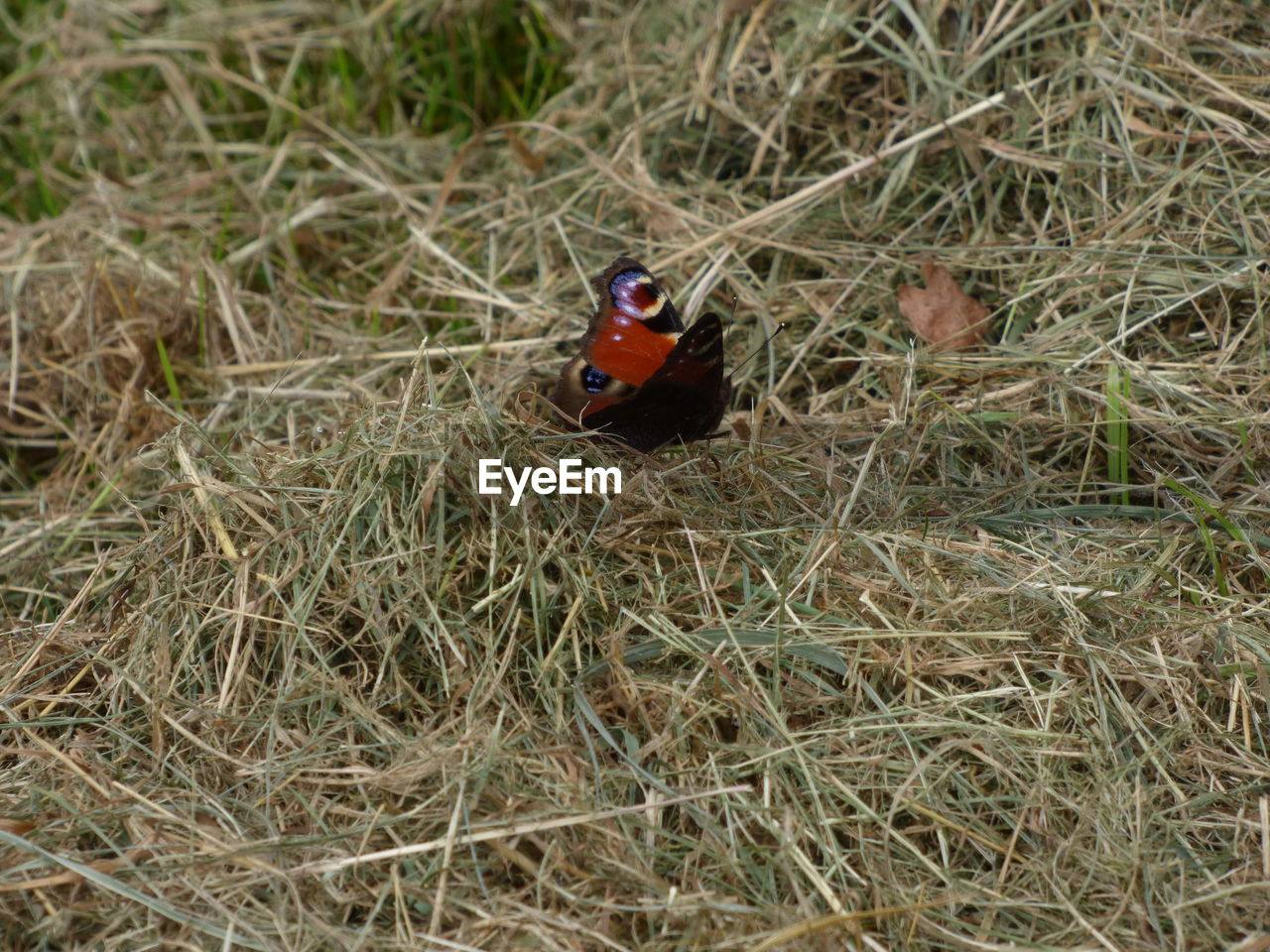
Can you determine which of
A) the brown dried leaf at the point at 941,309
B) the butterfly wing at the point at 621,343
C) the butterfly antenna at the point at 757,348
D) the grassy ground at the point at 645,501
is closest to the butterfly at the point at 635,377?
the butterfly wing at the point at 621,343

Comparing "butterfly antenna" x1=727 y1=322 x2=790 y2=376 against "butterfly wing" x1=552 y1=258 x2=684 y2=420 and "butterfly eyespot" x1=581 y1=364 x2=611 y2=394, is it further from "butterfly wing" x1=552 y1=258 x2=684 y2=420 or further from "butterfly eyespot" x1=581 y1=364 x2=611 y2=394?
"butterfly eyespot" x1=581 y1=364 x2=611 y2=394

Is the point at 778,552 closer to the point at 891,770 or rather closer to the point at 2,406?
the point at 891,770

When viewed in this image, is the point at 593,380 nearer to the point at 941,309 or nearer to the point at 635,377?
the point at 635,377

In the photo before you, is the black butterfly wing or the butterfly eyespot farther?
the butterfly eyespot

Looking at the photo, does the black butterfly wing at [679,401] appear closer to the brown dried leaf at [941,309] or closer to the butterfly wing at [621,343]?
the butterfly wing at [621,343]

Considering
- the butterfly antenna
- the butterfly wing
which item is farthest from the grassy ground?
the butterfly wing

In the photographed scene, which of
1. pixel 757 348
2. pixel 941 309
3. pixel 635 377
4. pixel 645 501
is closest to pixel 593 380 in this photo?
pixel 635 377

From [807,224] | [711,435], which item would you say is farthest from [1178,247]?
Result: [711,435]
